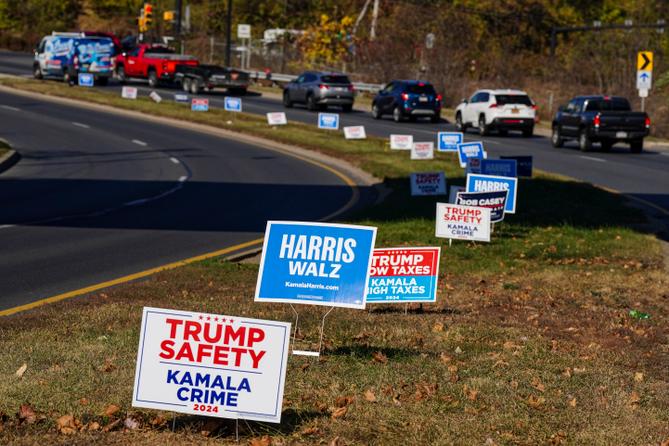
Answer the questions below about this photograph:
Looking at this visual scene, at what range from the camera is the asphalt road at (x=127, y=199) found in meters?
15.5

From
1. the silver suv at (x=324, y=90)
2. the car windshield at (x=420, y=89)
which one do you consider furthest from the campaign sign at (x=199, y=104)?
the car windshield at (x=420, y=89)

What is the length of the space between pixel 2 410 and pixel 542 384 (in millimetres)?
3807

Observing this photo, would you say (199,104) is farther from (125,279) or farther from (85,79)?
(125,279)

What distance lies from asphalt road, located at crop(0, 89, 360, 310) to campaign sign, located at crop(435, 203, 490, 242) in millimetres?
3382

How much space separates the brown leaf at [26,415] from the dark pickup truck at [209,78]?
177 ft

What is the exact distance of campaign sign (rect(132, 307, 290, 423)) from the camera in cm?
681

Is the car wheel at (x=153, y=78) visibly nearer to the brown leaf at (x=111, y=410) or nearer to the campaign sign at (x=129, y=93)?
the campaign sign at (x=129, y=93)

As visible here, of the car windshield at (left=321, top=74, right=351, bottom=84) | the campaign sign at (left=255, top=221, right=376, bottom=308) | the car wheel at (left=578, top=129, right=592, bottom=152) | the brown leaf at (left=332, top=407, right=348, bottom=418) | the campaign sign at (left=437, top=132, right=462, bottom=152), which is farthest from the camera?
the car windshield at (left=321, top=74, right=351, bottom=84)

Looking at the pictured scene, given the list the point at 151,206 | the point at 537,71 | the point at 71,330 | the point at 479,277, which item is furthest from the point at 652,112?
the point at 71,330

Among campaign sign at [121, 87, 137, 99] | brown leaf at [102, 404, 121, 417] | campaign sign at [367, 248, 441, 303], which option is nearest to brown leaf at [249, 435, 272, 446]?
brown leaf at [102, 404, 121, 417]

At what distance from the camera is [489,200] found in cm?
1722

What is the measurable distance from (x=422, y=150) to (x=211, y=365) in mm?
25930

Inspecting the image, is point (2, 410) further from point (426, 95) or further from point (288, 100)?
point (288, 100)

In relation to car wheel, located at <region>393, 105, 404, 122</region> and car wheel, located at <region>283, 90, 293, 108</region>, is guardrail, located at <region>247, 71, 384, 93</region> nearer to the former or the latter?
car wheel, located at <region>283, 90, 293, 108</region>
